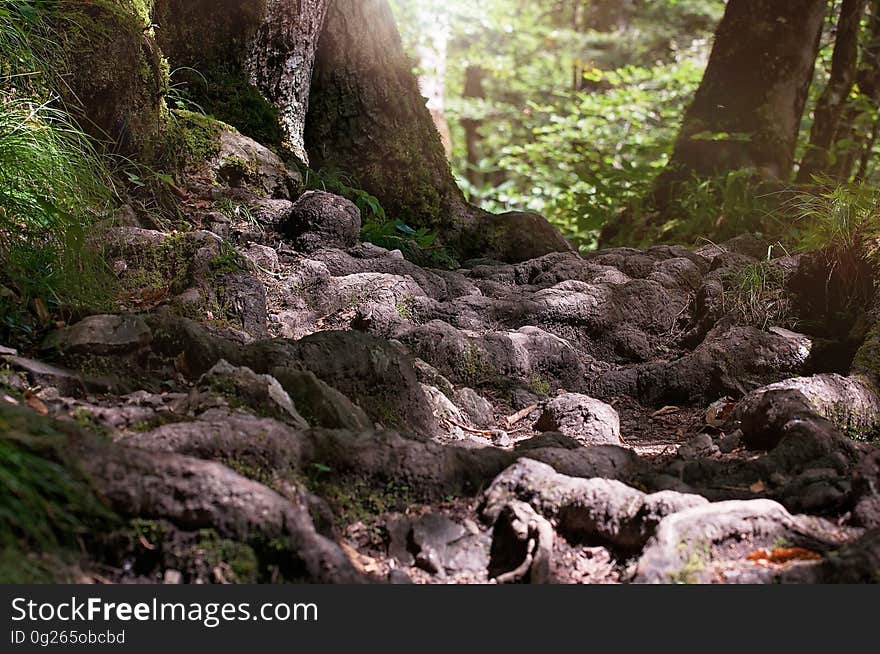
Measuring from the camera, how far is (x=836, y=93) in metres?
7.71

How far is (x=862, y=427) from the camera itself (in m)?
3.33

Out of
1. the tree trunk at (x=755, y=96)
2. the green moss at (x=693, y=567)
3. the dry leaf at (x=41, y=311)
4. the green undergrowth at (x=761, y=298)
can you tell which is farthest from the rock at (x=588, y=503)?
the tree trunk at (x=755, y=96)

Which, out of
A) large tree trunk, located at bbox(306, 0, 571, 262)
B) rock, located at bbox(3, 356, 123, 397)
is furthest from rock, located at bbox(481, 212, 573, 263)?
rock, located at bbox(3, 356, 123, 397)

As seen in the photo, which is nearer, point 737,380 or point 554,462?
point 554,462

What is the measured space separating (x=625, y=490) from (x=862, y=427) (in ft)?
4.80

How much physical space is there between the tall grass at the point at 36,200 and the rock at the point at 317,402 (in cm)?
88

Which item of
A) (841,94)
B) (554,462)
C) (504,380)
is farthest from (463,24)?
(554,462)

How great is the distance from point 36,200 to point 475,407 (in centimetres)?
187

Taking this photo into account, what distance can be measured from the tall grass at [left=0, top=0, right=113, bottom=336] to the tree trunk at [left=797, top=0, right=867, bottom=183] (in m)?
6.37

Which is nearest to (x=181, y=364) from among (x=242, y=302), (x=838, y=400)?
(x=242, y=302)

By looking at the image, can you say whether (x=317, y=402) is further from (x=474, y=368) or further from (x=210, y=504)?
(x=474, y=368)

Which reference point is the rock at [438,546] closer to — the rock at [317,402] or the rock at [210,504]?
the rock at [210,504]

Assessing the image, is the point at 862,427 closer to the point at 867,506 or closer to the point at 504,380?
the point at 867,506

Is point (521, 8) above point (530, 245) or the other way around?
above
